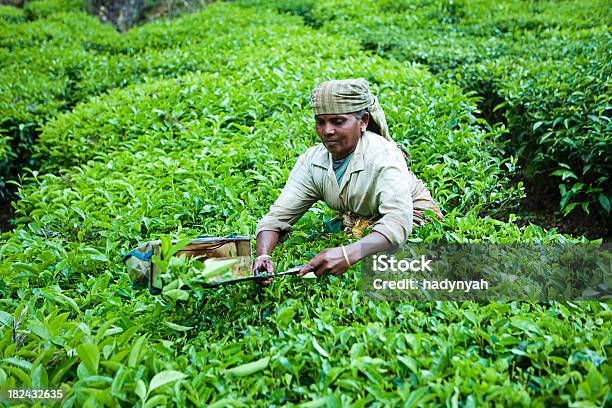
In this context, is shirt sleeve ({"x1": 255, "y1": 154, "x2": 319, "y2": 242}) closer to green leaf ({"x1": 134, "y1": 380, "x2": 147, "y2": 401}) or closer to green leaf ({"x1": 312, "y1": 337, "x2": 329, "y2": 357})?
green leaf ({"x1": 312, "y1": 337, "x2": 329, "y2": 357})

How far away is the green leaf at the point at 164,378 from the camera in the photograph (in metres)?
1.78

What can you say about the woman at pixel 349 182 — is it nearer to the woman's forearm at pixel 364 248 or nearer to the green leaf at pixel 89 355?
the woman's forearm at pixel 364 248

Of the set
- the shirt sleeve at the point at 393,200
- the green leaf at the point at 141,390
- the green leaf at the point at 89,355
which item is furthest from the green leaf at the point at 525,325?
the green leaf at the point at 89,355

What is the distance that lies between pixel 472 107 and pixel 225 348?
318 cm

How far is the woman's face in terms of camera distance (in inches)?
99.4

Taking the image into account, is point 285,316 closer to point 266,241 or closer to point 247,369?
point 247,369

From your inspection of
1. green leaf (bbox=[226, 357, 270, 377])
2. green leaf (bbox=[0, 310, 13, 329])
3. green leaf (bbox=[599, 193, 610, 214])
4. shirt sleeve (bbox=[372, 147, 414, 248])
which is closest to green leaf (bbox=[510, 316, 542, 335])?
shirt sleeve (bbox=[372, 147, 414, 248])

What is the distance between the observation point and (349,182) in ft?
8.53

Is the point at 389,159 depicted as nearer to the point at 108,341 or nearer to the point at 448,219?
the point at 448,219

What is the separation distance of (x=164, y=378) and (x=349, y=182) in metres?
1.23

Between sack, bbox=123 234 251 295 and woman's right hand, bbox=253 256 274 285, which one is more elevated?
sack, bbox=123 234 251 295

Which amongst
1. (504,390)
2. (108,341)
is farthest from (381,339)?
(108,341)

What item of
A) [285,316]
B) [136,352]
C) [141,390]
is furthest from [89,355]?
[285,316]

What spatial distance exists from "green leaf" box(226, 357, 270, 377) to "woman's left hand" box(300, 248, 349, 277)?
48 centimetres
